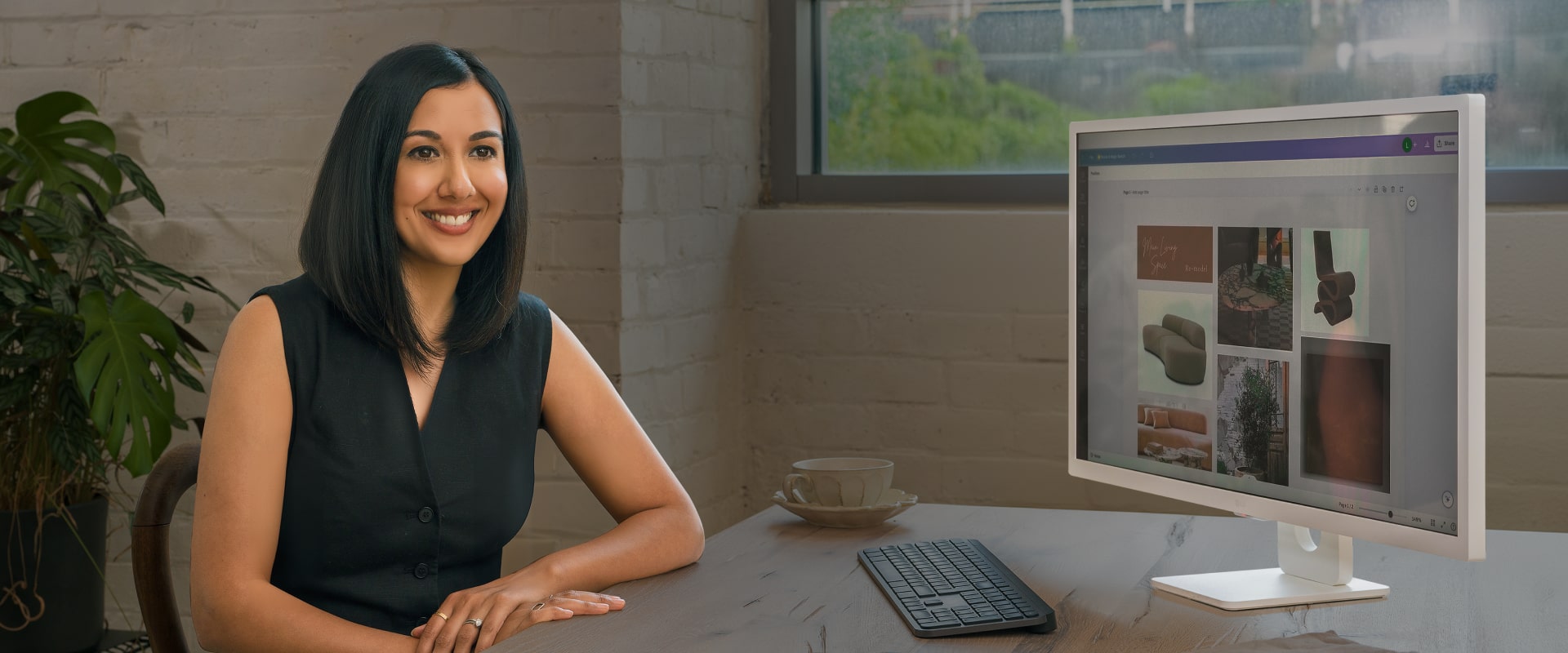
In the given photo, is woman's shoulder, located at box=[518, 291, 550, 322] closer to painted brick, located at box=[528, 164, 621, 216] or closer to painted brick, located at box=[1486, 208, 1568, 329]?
painted brick, located at box=[528, 164, 621, 216]

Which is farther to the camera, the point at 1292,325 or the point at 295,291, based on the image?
the point at 295,291

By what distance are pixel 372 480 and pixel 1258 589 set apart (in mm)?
864

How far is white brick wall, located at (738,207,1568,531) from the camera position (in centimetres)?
242

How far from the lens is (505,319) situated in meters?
1.46

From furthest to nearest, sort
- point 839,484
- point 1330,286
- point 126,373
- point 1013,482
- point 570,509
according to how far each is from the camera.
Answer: point 1013,482, point 570,509, point 126,373, point 839,484, point 1330,286

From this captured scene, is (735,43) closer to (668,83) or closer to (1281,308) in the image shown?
(668,83)

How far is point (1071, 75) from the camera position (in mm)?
2525

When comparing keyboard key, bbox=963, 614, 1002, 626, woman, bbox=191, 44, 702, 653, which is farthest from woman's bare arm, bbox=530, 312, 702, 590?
keyboard key, bbox=963, 614, 1002, 626

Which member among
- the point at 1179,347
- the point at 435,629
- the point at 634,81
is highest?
the point at 634,81

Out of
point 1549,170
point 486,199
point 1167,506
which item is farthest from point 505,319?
point 1549,170

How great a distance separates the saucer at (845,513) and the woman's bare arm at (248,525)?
0.45 meters

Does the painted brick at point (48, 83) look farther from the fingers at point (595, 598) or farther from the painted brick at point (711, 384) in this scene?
the fingers at point (595, 598)

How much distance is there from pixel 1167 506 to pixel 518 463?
1.35 m

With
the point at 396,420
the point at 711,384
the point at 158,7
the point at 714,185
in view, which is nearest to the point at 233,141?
the point at 158,7
